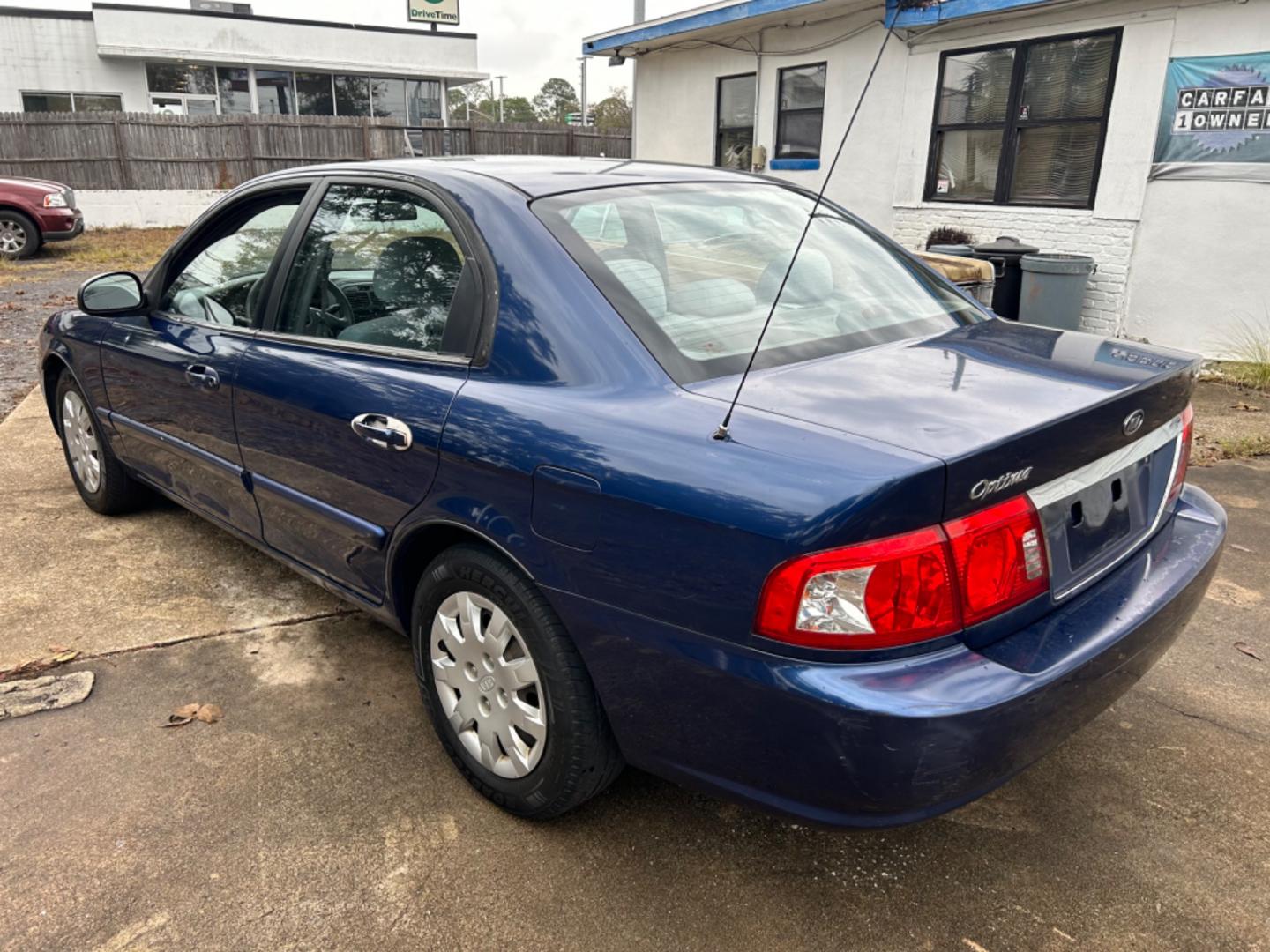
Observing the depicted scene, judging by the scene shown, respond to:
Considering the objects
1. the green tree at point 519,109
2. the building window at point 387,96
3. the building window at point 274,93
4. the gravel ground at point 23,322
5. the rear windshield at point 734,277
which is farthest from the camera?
the green tree at point 519,109

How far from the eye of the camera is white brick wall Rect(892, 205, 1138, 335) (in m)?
8.05

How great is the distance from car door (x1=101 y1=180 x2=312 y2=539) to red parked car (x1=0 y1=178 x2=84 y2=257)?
13.0m

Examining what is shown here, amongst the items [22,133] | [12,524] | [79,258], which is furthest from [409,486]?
[22,133]

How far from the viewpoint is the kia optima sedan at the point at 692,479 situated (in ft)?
5.88

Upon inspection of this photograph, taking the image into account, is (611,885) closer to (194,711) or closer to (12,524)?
(194,711)

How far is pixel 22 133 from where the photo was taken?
61.4ft

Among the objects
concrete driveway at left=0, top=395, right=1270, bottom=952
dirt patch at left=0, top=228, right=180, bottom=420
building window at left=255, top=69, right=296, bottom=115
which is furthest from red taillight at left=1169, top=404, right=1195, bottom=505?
building window at left=255, top=69, right=296, bottom=115

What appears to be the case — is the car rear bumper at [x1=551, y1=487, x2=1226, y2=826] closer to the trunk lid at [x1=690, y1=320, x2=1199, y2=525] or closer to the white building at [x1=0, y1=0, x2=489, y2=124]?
the trunk lid at [x1=690, y1=320, x2=1199, y2=525]

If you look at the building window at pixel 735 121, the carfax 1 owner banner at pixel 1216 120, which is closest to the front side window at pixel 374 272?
the carfax 1 owner banner at pixel 1216 120

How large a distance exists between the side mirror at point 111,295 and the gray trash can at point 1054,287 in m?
6.63

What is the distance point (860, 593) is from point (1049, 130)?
26.6ft

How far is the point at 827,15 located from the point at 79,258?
11.9m

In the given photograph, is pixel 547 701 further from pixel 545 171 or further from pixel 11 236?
pixel 11 236

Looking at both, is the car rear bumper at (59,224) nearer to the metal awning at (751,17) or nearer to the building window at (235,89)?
the metal awning at (751,17)
